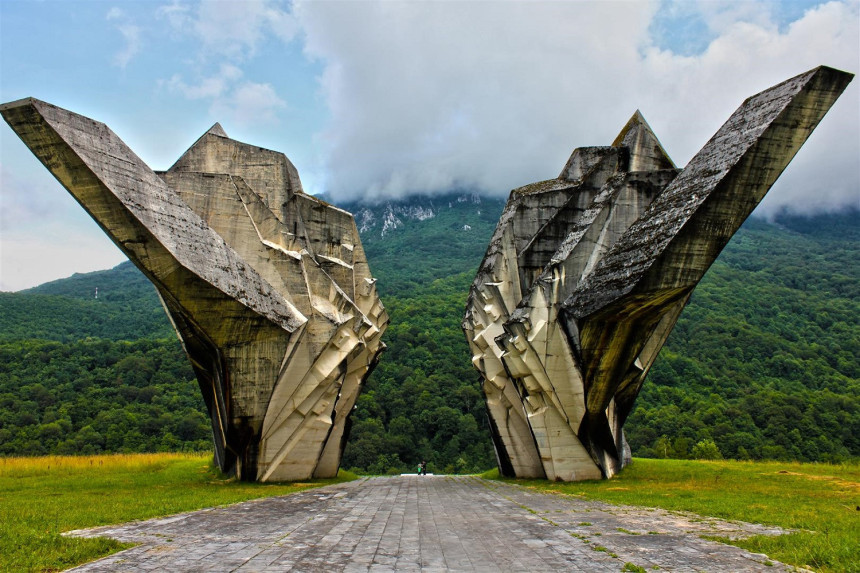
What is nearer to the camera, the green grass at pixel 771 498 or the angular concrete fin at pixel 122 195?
the green grass at pixel 771 498

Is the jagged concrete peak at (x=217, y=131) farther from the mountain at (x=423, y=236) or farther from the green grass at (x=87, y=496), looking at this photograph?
the mountain at (x=423, y=236)

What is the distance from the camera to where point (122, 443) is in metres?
37.8

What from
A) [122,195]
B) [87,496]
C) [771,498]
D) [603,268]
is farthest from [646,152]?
Result: [87,496]

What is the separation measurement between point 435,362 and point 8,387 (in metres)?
31.1

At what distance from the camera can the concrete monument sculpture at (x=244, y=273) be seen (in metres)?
14.3

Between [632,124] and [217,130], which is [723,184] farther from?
A: [217,130]

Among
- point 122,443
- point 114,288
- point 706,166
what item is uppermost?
point 114,288

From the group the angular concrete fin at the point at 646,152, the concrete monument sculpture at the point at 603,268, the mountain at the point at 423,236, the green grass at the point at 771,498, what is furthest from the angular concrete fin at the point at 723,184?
the mountain at the point at 423,236

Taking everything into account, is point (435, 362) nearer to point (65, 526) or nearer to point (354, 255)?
point (354, 255)

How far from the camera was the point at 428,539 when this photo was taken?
878cm

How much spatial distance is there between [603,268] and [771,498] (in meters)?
6.34

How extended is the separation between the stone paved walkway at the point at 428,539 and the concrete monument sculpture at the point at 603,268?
5322mm

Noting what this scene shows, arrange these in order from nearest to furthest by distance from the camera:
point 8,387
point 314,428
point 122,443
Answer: point 314,428 → point 122,443 → point 8,387

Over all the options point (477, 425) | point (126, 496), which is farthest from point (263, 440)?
point (477, 425)
